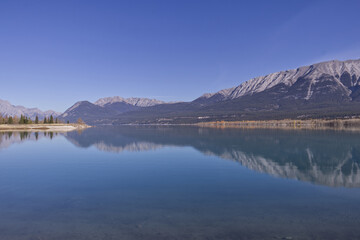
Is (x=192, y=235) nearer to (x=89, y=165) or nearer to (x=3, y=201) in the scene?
(x=3, y=201)

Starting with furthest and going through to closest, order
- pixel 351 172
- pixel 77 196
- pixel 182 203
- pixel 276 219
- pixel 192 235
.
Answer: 1. pixel 351 172
2. pixel 77 196
3. pixel 182 203
4. pixel 276 219
5. pixel 192 235

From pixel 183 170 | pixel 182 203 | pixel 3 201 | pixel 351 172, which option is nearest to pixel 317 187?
pixel 351 172

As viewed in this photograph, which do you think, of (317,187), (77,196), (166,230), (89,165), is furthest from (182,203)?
(89,165)

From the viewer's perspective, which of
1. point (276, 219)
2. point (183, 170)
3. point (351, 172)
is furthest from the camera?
point (183, 170)

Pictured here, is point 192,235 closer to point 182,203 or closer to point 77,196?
point 182,203

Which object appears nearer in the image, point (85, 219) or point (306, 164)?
point (85, 219)

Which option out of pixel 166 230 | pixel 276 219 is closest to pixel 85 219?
pixel 166 230

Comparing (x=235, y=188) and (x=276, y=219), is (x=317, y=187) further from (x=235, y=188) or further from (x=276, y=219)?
(x=276, y=219)

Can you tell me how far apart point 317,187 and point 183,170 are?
16.6m

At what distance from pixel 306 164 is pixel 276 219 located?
1053 inches

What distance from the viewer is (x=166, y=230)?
1527 cm

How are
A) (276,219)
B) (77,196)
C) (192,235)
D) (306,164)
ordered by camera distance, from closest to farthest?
(192,235) < (276,219) < (77,196) < (306,164)

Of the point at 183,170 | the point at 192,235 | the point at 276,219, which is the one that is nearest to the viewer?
the point at 192,235

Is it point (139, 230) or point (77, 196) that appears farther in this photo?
point (77, 196)
